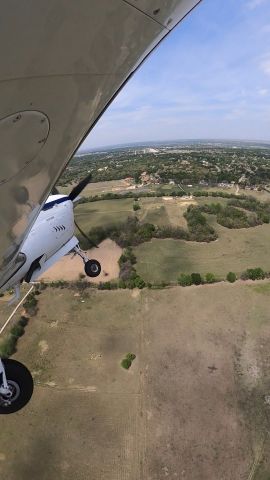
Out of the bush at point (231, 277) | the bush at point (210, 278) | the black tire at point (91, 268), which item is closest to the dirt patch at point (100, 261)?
the bush at point (210, 278)

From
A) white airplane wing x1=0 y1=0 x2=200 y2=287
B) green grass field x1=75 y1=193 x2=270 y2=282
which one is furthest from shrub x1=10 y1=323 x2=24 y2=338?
white airplane wing x1=0 y1=0 x2=200 y2=287

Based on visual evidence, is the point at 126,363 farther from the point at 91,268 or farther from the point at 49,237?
the point at 49,237

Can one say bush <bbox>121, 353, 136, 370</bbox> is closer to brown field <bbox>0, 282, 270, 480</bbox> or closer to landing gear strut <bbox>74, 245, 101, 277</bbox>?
brown field <bbox>0, 282, 270, 480</bbox>

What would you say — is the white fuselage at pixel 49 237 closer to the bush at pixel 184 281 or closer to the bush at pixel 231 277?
the bush at pixel 184 281

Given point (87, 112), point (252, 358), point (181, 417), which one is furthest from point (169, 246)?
point (87, 112)

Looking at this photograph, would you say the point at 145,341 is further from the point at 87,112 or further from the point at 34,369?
the point at 87,112
